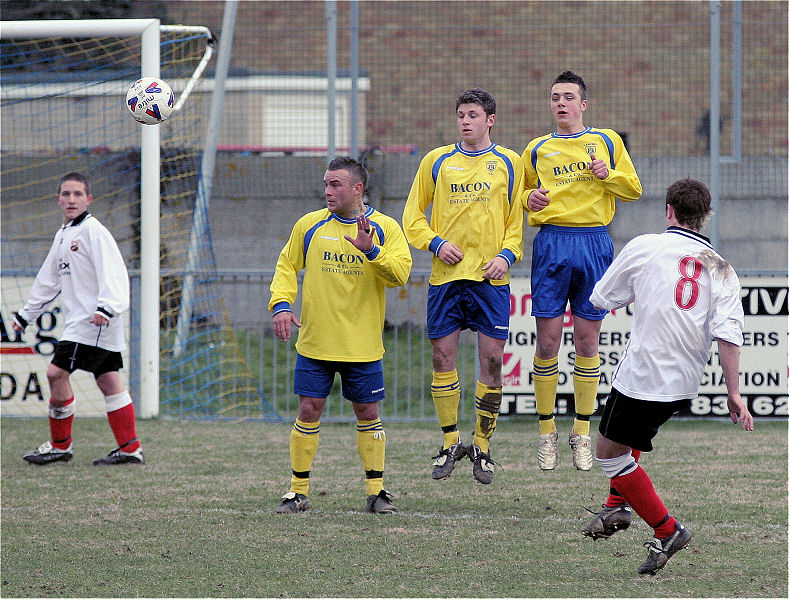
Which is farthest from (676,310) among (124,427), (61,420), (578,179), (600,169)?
(61,420)

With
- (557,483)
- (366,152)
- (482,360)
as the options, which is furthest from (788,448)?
(366,152)

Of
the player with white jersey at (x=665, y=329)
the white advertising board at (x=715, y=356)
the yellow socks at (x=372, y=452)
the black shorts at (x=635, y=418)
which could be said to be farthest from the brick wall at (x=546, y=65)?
the black shorts at (x=635, y=418)

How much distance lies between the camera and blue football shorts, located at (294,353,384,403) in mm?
6531

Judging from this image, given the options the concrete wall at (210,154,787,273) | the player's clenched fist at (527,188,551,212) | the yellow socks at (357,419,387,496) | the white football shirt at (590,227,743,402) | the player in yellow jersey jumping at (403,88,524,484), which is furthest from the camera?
the concrete wall at (210,154,787,273)

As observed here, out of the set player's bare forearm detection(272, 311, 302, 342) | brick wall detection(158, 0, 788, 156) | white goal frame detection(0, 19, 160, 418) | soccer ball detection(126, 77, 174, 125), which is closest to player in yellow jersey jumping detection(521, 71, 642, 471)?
player's bare forearm detection(272, 311, 302, 342)

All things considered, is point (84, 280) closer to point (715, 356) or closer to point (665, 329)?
point (665, 329)

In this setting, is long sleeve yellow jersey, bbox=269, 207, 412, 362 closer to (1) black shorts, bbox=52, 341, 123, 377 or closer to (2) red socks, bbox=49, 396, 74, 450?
(1) black shorts, bbox=52, 341, 123, 377

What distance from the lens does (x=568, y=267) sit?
21.5ft

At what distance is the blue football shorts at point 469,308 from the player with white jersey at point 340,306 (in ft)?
1.09

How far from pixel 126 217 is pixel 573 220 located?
738 cm

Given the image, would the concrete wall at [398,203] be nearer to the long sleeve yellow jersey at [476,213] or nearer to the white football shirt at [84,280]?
the white football shirt at [84,280]

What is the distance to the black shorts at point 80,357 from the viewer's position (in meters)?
7.93

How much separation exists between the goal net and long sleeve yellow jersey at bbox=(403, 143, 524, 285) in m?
4.15

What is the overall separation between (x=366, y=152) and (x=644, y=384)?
299 inches
